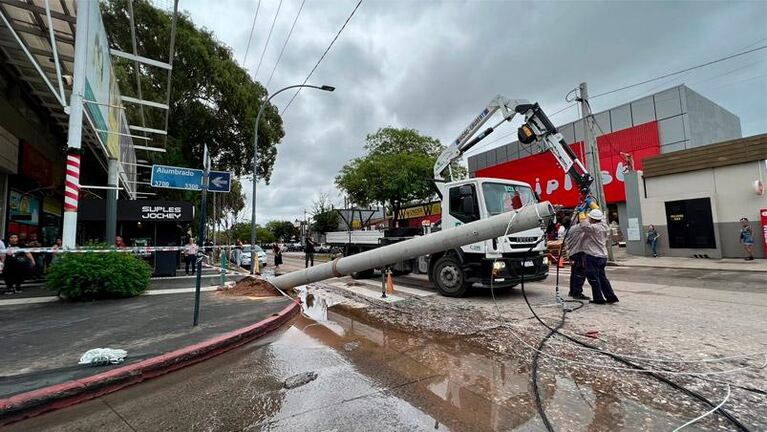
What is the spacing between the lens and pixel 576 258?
770cm

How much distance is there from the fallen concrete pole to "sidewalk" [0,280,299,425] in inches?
63.8

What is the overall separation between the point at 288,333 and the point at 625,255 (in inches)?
772

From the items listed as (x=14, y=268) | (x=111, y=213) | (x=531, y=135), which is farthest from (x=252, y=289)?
(x=531, y=135)

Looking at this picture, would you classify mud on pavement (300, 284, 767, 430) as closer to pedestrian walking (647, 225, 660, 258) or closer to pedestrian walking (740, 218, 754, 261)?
pedestrian walking (740, 218, 754, 261)

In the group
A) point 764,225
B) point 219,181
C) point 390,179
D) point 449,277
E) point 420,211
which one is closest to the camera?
point 219,181

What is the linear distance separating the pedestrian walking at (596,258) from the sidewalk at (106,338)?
6063 millimetres

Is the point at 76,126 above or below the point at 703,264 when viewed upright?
above

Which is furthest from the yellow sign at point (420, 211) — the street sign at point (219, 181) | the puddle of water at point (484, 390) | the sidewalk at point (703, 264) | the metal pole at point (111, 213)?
the metal pole at point (111, 213)

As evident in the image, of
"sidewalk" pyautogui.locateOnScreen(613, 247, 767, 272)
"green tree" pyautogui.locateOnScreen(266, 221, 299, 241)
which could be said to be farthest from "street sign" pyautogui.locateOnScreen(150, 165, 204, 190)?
"green tree" pyautogui.locateOnScreen(266, 221, 299, 241)

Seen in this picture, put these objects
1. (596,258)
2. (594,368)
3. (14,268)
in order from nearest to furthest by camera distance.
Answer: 1. (594,368)
2. (596,258)
3. (14,268)

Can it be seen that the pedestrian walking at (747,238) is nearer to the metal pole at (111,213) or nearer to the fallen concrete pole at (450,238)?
the fallen concrete pole at (450,238)

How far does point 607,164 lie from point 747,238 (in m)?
11.3

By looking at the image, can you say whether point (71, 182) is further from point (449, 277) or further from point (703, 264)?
point (703, 264)

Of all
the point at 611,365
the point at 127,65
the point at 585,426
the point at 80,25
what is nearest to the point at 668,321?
the point at 611,365
